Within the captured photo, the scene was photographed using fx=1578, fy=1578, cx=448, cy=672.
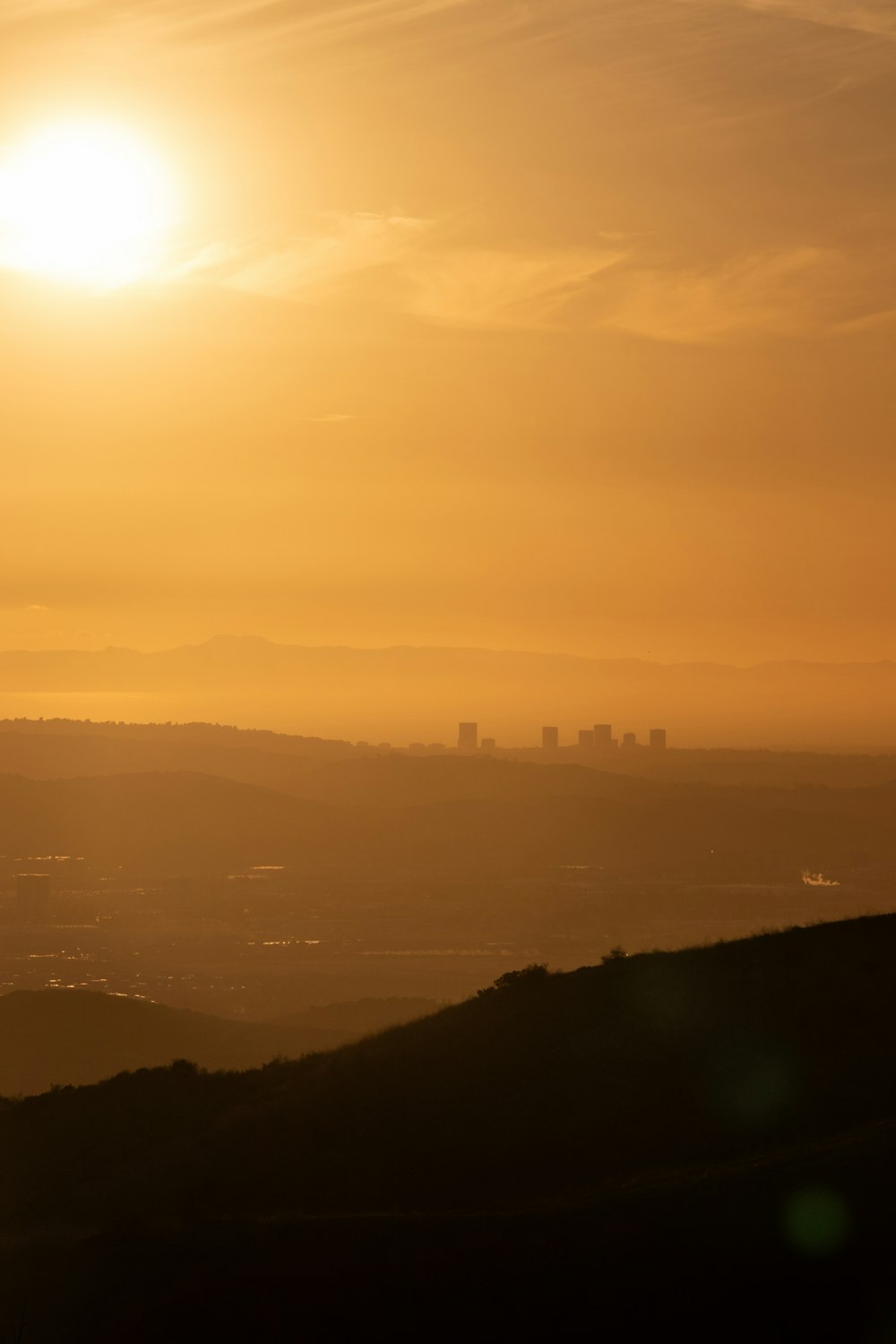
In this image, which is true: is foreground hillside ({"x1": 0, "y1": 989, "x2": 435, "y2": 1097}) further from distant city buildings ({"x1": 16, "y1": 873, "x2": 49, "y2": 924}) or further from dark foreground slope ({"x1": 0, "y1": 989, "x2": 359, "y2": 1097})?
distant city buildings ({"x1": 16, "y1": 873, "x2": 49, "y2": 924})

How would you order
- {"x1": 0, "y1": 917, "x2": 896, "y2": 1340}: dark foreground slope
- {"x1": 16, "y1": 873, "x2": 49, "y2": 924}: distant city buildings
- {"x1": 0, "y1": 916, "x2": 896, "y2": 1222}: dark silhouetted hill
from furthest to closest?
{"x1": 16, "y1": 873, "x2": 49, "y2": 924}: distant city buildings
{"x1": 0, "y1": 916, "x2": 896, "y2": 1222}: dark silhouetted hill
{"x1": 0, "y1": 917, "x2": 896, "y2": 1340}: dark foreground slope

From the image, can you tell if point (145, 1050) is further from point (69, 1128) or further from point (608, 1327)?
point (608, 1327)

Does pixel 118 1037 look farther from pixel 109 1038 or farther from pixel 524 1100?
pixel 524 1100

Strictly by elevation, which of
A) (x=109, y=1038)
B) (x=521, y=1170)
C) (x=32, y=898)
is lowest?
(x=32, y=898)

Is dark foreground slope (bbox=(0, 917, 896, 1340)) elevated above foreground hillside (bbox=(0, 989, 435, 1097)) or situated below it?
above

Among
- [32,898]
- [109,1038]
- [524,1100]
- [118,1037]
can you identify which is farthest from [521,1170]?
[32,898]

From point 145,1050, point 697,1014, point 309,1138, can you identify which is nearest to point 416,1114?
point 309,1138

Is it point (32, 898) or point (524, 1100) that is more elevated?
point (524, 1100)

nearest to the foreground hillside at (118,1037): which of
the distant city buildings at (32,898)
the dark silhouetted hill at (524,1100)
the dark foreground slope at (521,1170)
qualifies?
the dark silhouetted hill at (524,1100)

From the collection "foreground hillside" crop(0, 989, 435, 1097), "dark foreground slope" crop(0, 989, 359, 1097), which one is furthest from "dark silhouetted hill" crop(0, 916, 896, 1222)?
"dark foreground slope" crop(0, 989, 359, 1097)
